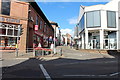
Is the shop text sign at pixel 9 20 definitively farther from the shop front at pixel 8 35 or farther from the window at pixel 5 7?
the window at pixel 5 7

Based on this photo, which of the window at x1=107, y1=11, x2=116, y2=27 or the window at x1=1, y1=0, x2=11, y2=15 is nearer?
the window at x1=1, y1=0, x2=11, y2=15

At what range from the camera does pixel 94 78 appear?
6328mm

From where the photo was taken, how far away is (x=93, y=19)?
1147 inches

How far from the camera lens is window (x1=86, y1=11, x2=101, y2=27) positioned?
94.1 feet

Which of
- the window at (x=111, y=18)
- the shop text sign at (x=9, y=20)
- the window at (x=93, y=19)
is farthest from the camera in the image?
the window at (x=111, y=18)

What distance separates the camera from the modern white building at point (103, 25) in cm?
2842

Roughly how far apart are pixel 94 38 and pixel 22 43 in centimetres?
1773

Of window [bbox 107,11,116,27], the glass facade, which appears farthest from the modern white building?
the glass facade

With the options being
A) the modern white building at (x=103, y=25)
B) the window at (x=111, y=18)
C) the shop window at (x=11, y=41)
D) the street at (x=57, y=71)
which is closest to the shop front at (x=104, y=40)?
the modern white building at (x=103, y=25)

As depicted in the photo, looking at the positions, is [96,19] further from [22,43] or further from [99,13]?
[22,43]

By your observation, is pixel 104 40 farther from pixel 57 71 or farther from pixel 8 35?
pixel 57 71

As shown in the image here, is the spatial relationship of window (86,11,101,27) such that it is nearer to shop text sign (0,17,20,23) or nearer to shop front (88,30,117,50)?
shop front (88,30,117,50)

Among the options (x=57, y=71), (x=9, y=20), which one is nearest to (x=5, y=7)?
(x=9, y=20)

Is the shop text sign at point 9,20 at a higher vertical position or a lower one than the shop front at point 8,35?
higher
